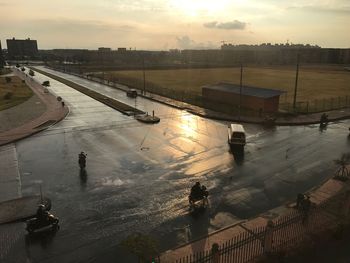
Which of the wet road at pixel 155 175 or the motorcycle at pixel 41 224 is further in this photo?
the wet road at pixel 155 175

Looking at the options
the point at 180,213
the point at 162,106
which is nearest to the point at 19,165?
the point at 180,213

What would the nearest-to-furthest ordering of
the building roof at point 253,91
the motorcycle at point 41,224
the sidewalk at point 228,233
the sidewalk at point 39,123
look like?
the sidewalk at point 228,233
the motorcycle at point 41,224
the sidewalk at point 39,123
the building roof at point 253,91

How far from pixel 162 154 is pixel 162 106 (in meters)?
25.0

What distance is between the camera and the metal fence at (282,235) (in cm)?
1269

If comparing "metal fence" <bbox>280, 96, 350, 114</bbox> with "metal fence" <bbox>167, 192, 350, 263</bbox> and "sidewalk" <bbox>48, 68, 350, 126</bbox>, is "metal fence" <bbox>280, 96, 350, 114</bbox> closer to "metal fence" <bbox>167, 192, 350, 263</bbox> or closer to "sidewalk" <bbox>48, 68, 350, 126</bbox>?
"sidewalk" <bbox>48, 68, 350, 126</bbox>

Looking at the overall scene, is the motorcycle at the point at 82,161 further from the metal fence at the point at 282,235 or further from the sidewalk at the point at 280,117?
the sidewalk at the point at 280,117

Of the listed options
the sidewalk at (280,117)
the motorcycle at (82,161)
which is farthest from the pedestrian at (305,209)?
the sidewalk at (280,117)

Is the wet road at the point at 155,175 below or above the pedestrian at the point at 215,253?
below

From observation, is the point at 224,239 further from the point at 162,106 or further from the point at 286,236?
the point at 162,106

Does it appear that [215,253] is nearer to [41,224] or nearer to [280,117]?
[41,224]

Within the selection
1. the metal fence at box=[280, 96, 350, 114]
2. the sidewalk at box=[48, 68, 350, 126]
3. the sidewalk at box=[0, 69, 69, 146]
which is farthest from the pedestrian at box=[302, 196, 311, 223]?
the metal fence at box=[280, 96, 350, 114]

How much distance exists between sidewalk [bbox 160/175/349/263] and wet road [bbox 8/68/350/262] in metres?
0.69

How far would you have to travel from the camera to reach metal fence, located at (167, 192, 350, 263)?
12685 millimetres

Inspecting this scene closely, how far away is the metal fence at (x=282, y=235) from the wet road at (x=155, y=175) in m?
2.50
